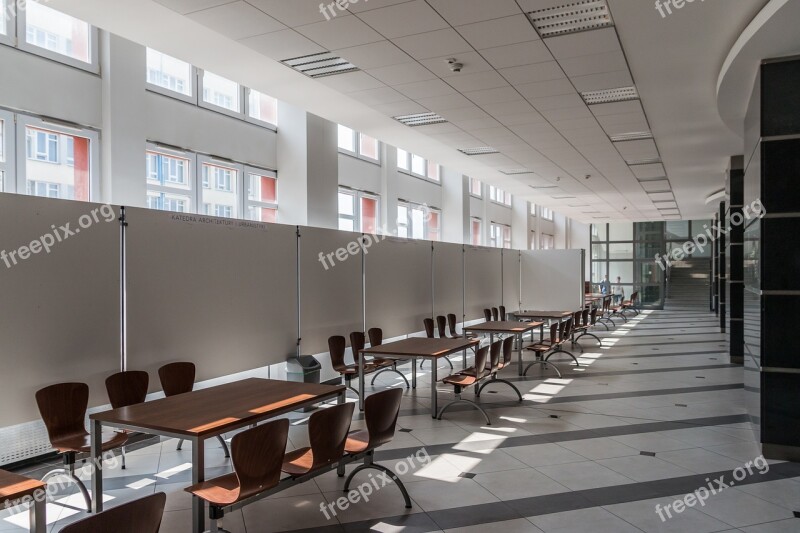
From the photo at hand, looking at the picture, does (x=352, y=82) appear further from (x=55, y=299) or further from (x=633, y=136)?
(x=633, y=136)

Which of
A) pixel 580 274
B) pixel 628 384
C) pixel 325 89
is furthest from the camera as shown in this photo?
pixel 580 274

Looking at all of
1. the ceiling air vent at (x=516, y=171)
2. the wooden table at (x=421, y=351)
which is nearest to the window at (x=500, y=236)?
the ceiling air vent at (x=516, y=171)

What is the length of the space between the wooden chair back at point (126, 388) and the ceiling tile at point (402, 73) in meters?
3.50

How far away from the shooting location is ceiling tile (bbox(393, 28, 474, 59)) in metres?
4.50

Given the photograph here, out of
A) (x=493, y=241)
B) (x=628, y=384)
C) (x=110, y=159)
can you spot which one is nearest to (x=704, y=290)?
(x=493, y=241)

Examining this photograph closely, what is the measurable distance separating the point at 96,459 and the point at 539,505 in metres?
2.88

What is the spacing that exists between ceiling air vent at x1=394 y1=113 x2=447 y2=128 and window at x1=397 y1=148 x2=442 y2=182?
4.02 meters

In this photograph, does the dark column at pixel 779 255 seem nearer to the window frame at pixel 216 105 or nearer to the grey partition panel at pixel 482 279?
the window frame at pixel 216 105

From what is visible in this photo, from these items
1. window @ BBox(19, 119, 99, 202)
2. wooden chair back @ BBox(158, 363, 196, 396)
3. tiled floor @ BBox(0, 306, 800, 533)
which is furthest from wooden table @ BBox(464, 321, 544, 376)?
window @ BBox(19, 119, 99, 202)

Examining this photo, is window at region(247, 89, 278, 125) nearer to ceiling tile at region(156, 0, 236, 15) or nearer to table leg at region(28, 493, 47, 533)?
ceiling tile at region(156, 0, 236, 15)

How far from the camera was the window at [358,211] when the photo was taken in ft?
33.2

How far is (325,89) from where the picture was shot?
625 centimetres

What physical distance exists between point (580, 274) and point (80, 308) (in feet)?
40.4

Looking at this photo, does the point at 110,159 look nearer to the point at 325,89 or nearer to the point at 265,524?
the point at 325,89
